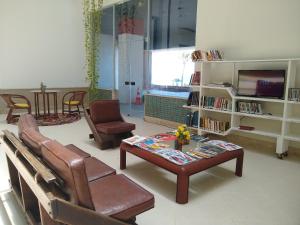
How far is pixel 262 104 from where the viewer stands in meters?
4.31

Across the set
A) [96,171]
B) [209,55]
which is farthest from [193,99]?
[96,171]

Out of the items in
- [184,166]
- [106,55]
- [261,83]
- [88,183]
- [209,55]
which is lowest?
[184,166]

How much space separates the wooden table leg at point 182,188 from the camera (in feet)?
7.95

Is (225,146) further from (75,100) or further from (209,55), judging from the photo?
(75,100)

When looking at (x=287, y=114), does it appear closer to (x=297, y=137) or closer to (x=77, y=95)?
(x=297, y=137)

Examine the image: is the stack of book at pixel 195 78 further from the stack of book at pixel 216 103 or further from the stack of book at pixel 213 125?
the stack of book at pixel 213 125

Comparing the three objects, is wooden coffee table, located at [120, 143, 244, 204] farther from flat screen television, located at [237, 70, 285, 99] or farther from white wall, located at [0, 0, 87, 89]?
white wall, located at [0, 0, 87, 89]

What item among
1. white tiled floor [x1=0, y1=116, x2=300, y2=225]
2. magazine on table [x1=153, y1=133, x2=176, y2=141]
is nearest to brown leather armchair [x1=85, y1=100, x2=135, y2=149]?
white tiled floor [x1=0, y1=116, x2=300, y2=225]

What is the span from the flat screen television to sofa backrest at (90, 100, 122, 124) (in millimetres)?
2277

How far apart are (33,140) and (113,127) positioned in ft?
8.07

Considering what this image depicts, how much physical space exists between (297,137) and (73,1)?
24.0 feet

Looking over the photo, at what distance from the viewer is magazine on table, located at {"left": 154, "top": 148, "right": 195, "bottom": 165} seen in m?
2.57

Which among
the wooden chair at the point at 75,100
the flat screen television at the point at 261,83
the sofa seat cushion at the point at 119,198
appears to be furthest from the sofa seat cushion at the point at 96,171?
the wooden chair at the point at 75,100

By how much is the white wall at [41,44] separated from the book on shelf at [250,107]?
563 cm
